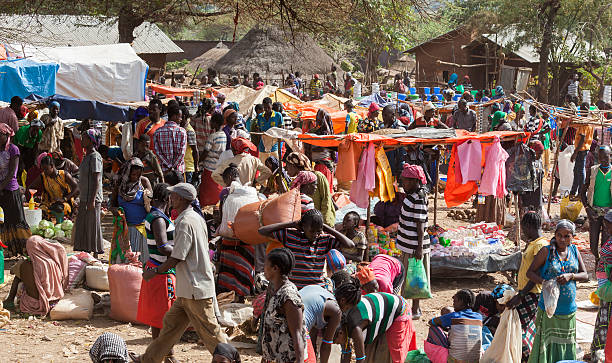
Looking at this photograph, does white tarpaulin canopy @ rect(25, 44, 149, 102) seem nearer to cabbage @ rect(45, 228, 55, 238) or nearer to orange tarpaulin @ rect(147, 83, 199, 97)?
orange tarpaulin @ rect(147, 83, 199, 97)

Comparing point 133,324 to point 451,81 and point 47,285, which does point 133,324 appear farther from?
point 451,81

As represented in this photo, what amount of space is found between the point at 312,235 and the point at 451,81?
2627 cm

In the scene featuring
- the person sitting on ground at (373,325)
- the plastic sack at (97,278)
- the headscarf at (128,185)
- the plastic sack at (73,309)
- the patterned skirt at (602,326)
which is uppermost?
the headscarf at (128,185)

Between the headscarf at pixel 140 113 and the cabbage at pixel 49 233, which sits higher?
the headscarf at pixel 140 113

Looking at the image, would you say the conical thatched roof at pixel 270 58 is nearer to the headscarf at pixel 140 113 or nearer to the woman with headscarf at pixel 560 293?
the headscarf at pixel 140 113

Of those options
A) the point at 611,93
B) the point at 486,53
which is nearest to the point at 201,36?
the point at 486,53

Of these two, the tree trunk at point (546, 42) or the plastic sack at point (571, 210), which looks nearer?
the plastic sack at point (571, 210)

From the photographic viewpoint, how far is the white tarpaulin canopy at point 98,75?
16.0m

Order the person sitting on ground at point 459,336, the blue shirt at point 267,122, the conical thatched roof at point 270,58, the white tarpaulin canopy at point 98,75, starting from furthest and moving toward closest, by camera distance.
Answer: the conical thatched roof at point 270,58 → the white tarpaulin canopy at point 98,75 → the blue shirt at point 267,122 → the person sitting on ground at point 459,336

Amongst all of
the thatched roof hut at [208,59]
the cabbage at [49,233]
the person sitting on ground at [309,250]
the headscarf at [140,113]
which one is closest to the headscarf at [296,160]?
the person sitting on ground at [309,250]

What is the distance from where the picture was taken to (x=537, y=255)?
5.91 meters

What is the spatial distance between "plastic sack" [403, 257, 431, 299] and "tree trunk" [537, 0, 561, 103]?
70.9ft

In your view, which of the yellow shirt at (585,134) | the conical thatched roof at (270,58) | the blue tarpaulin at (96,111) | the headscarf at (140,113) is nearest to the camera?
the headscarf at (140,113)

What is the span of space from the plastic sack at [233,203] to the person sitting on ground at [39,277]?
163cm
